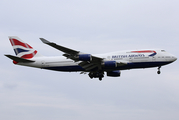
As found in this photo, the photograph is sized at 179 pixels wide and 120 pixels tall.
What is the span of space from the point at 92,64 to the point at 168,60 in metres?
12.6

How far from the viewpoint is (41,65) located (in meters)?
48.9

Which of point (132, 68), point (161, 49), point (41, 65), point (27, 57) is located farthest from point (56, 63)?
point (161, 49)

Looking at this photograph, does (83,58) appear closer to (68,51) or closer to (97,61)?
(68,51)

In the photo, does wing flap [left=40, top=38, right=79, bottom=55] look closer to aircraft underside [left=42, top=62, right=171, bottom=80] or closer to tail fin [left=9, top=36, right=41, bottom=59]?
aircraft underside [left=42, top=62, right=171, bottom=80]

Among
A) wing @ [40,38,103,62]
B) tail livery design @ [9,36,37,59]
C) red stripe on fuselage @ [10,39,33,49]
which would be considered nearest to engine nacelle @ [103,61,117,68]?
wing @ [40,38,103,62]

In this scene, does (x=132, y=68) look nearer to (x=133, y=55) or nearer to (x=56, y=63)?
(x=133, y=55)

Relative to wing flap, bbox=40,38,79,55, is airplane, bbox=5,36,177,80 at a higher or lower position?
lower

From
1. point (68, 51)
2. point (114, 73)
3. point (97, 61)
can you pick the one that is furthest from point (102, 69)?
point (68, 51)

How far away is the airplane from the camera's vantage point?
144 ft

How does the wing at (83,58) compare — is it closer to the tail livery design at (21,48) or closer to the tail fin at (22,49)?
the tail fin at (22,49)

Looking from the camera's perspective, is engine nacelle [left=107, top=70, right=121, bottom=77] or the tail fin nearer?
the tail fin

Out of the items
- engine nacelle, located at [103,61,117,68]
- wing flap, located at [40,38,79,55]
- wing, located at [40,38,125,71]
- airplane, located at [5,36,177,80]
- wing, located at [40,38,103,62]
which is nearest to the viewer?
wing flap, located at [40,38,79,55]

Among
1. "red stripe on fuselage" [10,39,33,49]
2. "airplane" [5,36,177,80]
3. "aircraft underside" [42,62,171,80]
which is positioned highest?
"red stripe on fuselage" [10,39,33,49]

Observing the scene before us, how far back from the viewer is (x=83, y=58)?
4256 centimetres
